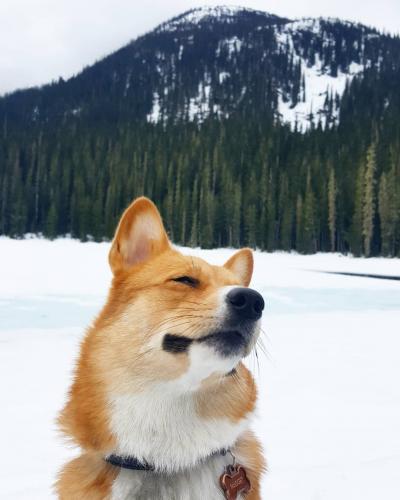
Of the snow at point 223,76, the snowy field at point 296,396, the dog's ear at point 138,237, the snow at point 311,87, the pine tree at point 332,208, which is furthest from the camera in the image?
the snow at point 223,76

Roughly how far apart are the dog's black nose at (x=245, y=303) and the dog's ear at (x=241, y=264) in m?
0.76

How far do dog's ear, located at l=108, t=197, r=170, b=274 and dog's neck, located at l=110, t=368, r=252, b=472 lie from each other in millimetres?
774

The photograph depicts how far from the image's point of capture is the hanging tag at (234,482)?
6.73 feet

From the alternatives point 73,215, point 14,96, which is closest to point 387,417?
point 73,215

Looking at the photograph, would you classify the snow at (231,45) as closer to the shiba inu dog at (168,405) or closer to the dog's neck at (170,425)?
the shiba inu dog at (168,405)

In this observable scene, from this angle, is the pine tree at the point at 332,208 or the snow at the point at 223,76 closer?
the pine tree at the point at 332,208

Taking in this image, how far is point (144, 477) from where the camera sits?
2.05 meters

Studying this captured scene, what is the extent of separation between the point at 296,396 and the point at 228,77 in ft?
485

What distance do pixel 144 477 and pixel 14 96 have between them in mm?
185031

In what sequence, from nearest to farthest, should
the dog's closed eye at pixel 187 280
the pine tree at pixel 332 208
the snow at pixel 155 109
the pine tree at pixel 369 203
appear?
the dog's closed eye at pixel 187 280
the pine tree at pixel 369 203
the pine tree at pixel 332 208
the snow at pixel 155 109

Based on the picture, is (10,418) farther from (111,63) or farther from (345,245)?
(111,63)

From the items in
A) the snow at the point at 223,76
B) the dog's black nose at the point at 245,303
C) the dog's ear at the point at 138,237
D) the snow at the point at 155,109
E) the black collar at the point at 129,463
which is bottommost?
the black collar at the point at 129,463

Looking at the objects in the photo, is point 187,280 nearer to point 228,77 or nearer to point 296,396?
point 296,396

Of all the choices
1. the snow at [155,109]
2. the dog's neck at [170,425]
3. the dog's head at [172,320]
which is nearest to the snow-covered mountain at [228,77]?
the snow at [155,109]
